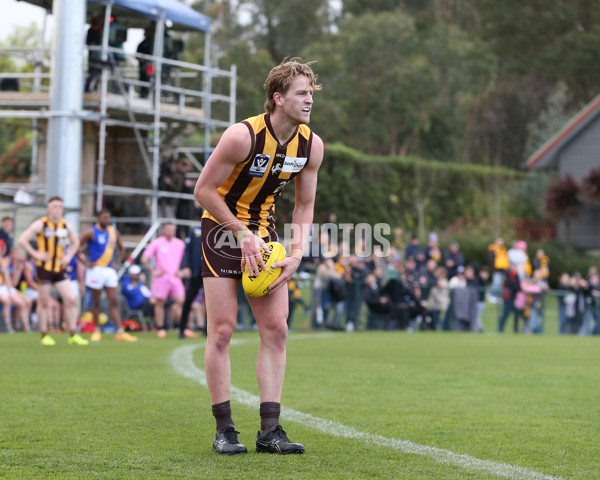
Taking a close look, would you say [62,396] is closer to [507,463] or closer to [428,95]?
[507,463]

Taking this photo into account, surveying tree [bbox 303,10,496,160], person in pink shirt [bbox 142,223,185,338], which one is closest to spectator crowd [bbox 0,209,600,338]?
person in pink shirt [bbox 142,223,185,338]

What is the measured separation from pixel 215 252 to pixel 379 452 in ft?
4.82

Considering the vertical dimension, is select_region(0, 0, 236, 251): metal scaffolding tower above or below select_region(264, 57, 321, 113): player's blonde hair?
above

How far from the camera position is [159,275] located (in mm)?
18125

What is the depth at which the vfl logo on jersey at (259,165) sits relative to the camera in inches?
224

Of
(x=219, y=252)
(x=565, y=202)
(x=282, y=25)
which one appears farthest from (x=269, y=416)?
(x=282, y=25)

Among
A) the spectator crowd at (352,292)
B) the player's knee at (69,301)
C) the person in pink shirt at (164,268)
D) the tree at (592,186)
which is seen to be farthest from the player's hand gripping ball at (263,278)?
the tree at (592,186)

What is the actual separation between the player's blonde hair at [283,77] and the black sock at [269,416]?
67.2 inches

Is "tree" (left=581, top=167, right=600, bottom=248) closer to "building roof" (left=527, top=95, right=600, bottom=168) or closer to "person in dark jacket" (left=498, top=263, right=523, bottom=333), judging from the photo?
"building roof" (left=527, top=95, right=600, bottom=168)

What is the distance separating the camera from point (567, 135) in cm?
4359

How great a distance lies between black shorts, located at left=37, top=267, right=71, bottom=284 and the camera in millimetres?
13945

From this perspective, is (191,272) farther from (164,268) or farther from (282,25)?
(282,25)

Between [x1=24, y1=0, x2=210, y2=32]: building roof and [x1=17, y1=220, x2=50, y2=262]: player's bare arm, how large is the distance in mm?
11290

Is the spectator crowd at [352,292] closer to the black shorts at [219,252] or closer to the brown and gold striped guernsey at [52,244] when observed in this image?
the brown and gold striped guernsey at [52,244]
